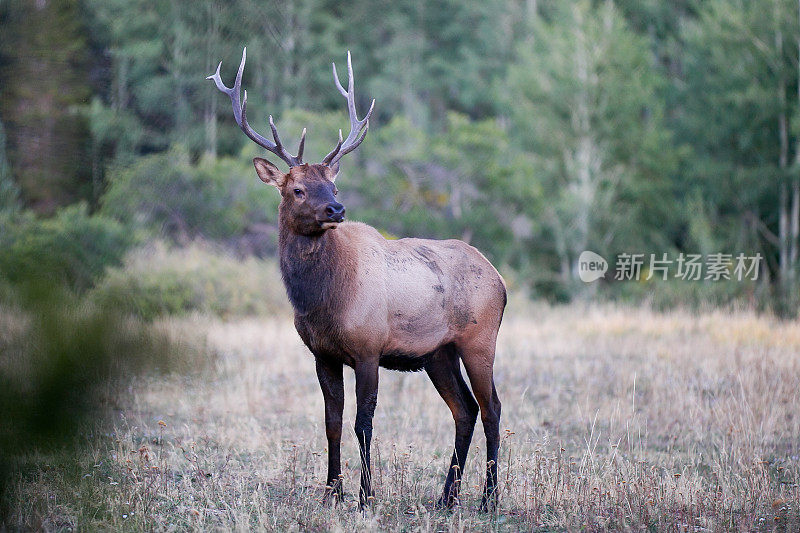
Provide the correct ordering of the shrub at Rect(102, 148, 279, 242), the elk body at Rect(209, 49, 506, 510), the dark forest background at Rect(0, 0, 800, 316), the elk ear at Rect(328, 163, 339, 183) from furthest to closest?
the dark forest background at Rect(0, 0, 800, 316)
the shrub at Rect(102, 148, 279, 242)
the elk ear at Rect(328, 163, 339, 183)
the elk body at Rect(209, 49, 506, 510)

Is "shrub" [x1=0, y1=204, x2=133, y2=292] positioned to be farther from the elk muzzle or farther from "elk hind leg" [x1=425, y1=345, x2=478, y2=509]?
"elk hind leg" [x1=425, y1=345, x2=478, y2=509]

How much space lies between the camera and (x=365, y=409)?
577 cm

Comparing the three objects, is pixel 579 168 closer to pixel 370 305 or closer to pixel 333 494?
pixel 370 305

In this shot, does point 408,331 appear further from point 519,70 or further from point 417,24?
point 417,24

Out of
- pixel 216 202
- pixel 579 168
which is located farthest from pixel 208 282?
pixel 579 168

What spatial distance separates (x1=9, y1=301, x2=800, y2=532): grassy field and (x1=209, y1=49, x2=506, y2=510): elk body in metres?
0.36

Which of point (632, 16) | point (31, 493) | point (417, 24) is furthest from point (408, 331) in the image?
point (417, 24)

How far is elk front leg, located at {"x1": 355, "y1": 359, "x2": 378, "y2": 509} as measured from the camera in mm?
5688

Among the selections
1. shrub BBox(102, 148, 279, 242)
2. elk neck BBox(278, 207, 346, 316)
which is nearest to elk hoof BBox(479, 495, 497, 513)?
elk neck BBox(278, 207, 346, 316)

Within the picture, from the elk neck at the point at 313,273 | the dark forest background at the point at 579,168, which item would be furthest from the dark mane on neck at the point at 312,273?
the dark forest background at the point at 579,168

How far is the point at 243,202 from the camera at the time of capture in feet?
66.1

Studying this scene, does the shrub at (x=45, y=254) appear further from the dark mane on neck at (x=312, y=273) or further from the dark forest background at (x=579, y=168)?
the dark forest background at (x=579, y=168)

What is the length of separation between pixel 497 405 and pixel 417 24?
30448 mm

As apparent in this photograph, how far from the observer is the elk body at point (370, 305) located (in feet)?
18.8
